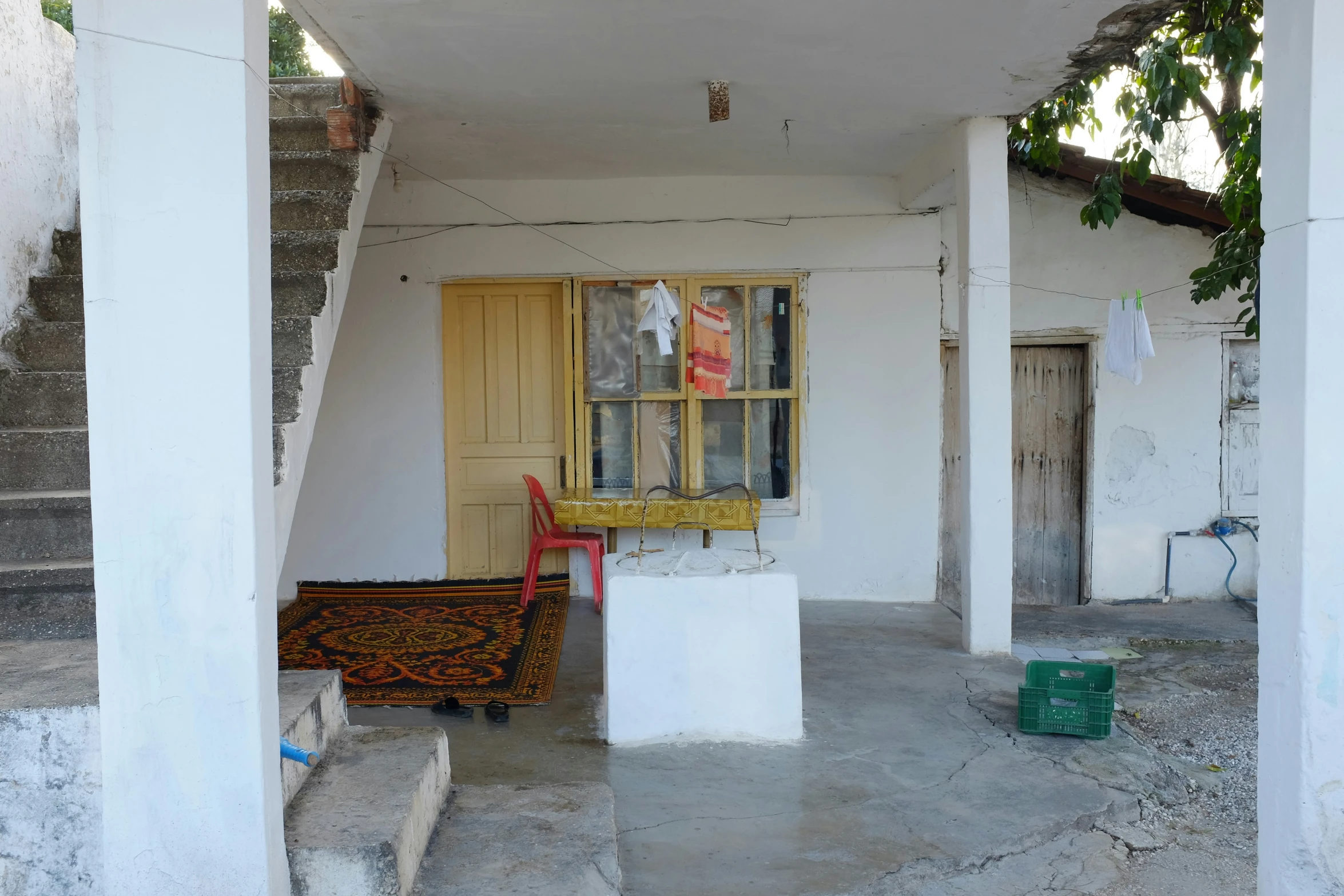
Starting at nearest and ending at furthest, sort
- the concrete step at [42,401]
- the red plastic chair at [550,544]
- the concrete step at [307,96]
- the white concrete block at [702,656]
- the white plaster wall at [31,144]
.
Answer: the concrete step at [42,401] → the white concrete block at [702,656] → the white plaster wall at [31,144] → the concrete step at [307,96] → the red plastic chair at [550,544]

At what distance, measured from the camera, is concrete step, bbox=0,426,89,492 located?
3.59m

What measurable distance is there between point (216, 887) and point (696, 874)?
148cm

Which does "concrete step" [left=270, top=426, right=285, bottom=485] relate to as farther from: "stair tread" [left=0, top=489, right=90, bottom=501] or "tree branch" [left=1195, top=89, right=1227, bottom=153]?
"tree branch" [left=1195, top=89, right=1227, bottom=153]

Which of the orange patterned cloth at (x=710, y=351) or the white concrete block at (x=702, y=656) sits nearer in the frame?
the white concrete block at (x=702, y=656)

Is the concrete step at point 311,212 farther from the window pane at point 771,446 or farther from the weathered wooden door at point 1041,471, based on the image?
the weathered wooden door at point 1041,471

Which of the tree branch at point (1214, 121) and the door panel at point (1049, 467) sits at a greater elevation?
the tree branch at point (1214, 121)

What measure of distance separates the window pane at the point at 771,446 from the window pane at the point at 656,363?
1.98 ft

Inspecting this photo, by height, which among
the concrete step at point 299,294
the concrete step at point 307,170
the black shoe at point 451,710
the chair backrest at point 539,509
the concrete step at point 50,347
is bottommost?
the black shoe at point 451,710

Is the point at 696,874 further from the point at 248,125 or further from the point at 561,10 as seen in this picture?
the point at 561,10

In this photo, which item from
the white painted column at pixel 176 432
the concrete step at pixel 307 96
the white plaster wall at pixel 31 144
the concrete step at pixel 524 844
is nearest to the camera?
the white painted column at pixel 176 432

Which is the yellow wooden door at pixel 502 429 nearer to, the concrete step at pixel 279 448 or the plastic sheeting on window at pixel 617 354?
the plastic sheeting on window at pixel 617 354

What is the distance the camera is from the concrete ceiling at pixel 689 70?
4059mm

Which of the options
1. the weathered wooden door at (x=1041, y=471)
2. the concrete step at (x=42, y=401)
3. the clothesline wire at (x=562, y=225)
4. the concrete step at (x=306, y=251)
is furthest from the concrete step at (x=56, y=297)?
the weathered wooden door at (x=1041, y=471)

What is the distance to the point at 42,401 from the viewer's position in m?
3.89
